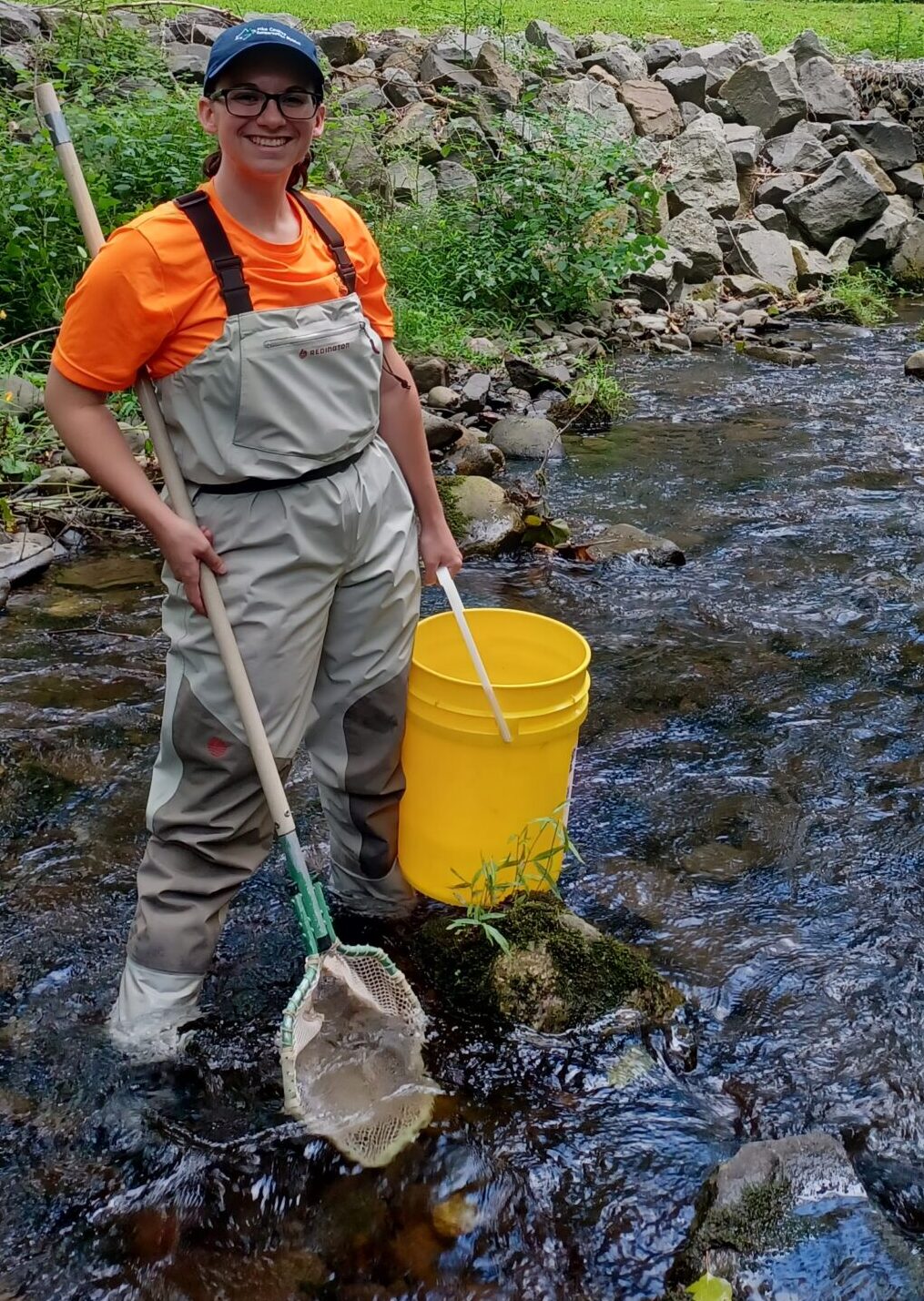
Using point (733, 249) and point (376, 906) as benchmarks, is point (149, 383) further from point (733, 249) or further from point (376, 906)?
point (733, 249)

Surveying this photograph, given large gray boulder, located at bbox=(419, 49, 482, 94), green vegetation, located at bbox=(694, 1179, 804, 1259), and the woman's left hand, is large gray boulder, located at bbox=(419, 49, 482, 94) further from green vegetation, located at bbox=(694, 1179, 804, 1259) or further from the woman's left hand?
green vegetation, located at bbox=(694, 1179, 804, 1259)

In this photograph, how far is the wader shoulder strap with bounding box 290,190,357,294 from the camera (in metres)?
2.21

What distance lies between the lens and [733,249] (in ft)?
39.2

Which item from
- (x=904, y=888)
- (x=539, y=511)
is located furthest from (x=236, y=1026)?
(x=539, y=511)

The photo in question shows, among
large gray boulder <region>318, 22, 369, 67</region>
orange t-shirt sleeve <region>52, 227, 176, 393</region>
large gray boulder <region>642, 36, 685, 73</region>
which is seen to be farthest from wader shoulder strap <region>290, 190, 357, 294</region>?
large gray boulder <region>642, 36, 685, 73</region>

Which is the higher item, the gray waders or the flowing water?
the gray waders

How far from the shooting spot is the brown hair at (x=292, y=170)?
2.16 metres

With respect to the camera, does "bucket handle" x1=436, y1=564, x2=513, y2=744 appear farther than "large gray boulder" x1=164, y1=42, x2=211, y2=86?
No

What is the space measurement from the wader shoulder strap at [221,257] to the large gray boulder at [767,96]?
1382 centimetres

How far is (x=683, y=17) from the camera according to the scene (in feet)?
58.2

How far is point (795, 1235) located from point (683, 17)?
19391mm

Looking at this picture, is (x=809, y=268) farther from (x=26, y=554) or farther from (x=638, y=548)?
(x=26, y=554)

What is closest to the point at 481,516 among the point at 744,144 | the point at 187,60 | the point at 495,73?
the point at 187,60

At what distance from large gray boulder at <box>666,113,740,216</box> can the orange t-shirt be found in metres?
10.8
